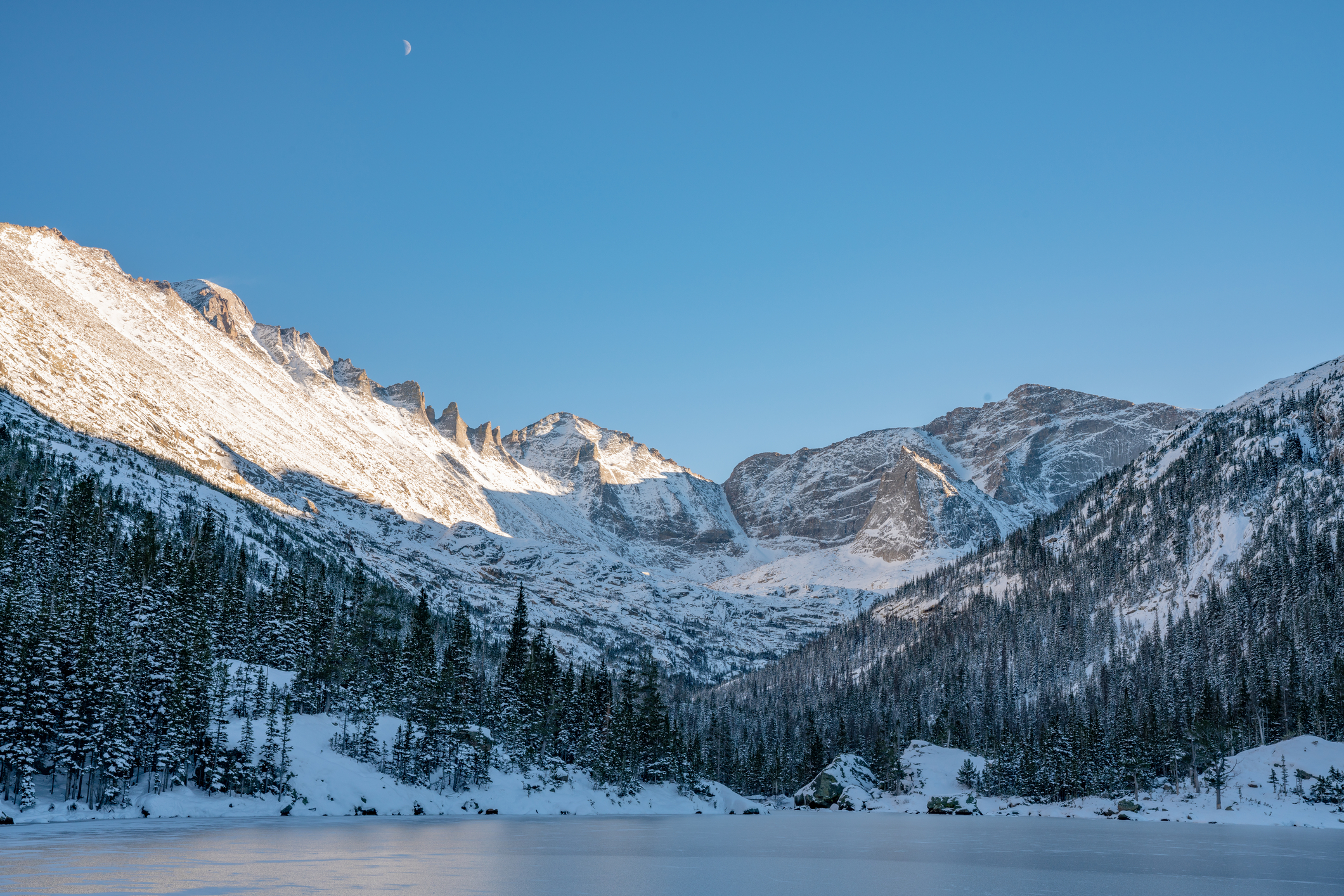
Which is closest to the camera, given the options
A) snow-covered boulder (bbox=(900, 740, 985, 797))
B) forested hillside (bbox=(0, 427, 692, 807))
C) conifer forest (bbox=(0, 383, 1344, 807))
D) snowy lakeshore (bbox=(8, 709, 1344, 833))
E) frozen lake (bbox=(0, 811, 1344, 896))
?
frozen lake (bbox=(0, 811, 1344, 896))

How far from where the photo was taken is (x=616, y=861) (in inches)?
1901

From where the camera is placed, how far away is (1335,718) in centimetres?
12462

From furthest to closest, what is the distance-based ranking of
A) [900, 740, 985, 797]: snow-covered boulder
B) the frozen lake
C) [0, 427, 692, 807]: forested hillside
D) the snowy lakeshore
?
[900, 740, 985, 797]: snow-covered boulder
the snowy lakeshore
[0, 427, 692, 807]: forested hillside
the frozen lake

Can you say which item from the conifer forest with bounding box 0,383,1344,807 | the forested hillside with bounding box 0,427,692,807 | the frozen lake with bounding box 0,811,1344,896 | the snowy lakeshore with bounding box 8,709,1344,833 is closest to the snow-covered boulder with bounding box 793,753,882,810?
the snowy lakeshore with bounding box 8,709,1344,833

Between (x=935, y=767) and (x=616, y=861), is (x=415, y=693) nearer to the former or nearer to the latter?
(x=616, y=861)

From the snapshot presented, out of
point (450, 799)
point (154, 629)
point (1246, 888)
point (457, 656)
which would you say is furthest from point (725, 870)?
point (457, 656)

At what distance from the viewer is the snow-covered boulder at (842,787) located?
154000 millimetres

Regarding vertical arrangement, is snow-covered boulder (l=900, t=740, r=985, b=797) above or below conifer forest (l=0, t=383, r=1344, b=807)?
below

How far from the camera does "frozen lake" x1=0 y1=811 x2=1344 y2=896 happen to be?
35.7m

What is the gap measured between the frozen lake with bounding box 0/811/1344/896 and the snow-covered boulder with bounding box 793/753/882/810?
7654 cm

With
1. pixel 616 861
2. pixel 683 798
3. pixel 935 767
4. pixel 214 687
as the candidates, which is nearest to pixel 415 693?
pixel 214 687

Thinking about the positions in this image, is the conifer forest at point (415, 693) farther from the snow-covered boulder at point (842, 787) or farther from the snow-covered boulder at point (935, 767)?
the snow-covered boulder at point (842, 787)

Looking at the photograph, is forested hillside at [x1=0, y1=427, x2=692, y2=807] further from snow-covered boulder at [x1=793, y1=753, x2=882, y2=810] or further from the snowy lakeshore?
snow-covered boulder at [x1=793, y1=753, x2=882, y2=810]

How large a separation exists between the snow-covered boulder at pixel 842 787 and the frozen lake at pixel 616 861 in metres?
76.5
